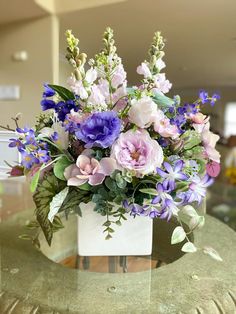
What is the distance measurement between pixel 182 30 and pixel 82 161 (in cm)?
95

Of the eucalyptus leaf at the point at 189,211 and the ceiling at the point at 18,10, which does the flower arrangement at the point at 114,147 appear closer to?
the eucalyptus leaf at the point at 189,211

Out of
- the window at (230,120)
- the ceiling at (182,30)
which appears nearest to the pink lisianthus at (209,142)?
the ceiling at (182,30)

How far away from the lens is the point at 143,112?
0.47m

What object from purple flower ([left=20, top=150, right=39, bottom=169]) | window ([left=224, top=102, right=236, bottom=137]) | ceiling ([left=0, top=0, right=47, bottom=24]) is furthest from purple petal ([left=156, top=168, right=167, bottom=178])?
window ([left=224, top=102, right=236, bottom=137])

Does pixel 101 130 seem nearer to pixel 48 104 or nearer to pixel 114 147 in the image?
pixel 114 147

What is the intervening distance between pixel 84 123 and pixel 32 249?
307mm

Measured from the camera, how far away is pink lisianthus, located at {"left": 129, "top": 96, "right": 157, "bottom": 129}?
47 cm

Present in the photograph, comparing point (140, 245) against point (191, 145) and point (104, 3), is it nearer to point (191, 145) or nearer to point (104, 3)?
point (191, 145)

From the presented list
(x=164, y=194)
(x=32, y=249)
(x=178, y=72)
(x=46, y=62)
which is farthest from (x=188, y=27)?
(x=32, y=249)

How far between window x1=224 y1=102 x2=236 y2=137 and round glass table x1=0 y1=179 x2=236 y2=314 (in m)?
1.53

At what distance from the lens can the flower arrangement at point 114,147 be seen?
468 mm

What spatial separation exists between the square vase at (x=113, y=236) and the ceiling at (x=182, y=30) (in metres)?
0.64

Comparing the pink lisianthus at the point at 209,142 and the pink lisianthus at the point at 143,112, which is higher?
the pink lisianthus at the point at 143,112

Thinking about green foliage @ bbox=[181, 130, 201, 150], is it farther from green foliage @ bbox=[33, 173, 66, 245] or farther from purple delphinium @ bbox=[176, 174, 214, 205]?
green foliage @ bbox=[33, 173, 66, 245]
